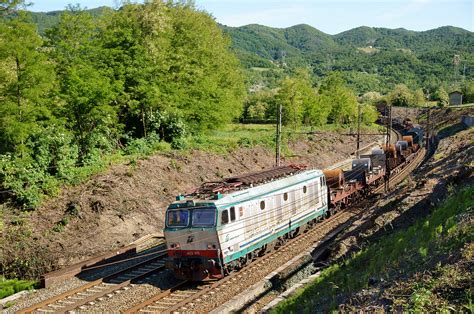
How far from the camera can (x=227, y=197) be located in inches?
700

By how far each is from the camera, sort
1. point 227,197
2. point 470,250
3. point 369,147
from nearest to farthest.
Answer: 1. point 470,250
2. point 227,197
3. point 369,147

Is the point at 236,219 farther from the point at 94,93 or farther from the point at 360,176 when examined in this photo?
the point at 360,176

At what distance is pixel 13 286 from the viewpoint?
18172mm

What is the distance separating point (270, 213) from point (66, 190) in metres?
11.3

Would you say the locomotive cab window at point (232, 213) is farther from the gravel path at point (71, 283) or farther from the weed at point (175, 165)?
the weed at point (175, 165)

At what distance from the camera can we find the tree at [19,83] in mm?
22703

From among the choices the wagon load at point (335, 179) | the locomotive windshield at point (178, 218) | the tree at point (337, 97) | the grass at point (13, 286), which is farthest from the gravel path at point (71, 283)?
the tree at point (337, 97)

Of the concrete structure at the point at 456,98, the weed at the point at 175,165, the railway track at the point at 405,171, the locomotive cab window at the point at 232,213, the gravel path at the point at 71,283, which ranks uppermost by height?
the concrete structure at the point at 456,98

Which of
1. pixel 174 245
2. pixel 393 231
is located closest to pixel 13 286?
pixel 174 245

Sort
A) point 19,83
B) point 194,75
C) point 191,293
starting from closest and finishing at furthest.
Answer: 1. point 191,293
2. point 19,83
3. point 194,75

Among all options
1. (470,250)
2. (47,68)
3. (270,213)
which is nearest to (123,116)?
(47,68)

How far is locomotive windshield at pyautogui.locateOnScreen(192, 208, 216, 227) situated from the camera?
17141mm

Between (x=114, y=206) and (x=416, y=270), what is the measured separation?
59.6ft

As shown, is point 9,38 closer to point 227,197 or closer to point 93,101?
point 93,101
